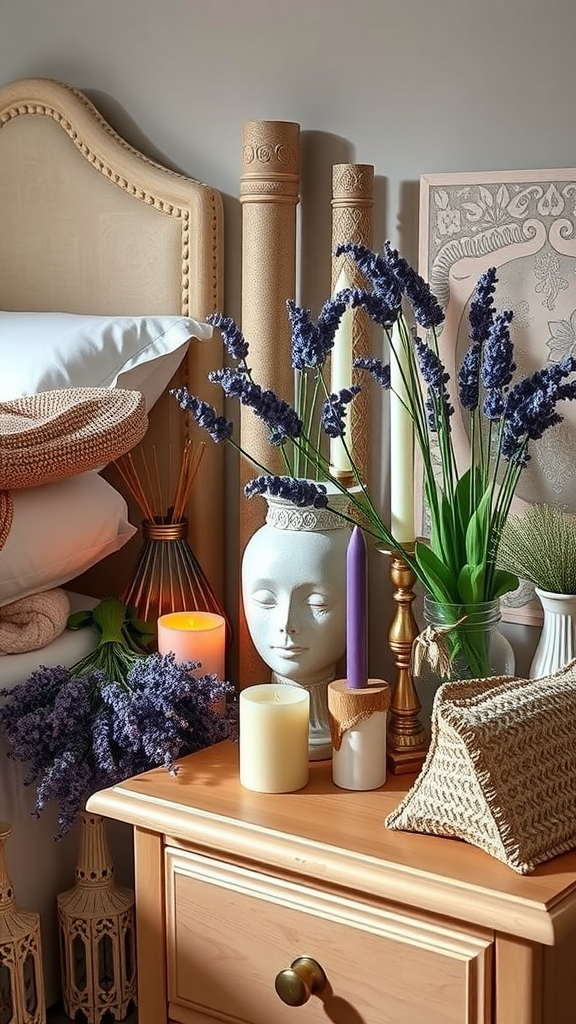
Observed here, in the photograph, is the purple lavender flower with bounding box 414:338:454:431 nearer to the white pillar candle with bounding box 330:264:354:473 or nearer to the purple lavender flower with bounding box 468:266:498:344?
the purple lavender flower with bounding box 468:266:498:344

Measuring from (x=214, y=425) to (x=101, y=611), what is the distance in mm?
467

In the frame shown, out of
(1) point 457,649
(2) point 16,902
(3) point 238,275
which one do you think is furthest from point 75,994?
(3) point 238,275

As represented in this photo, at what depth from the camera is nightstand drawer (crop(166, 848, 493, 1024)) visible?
1159mm

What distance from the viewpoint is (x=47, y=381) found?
1734mm

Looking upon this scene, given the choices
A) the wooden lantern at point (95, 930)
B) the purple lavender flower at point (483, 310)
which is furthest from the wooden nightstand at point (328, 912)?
the purple lavender flower at point (483, 310)

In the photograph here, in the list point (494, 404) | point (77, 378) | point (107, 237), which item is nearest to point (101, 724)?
point (77, 378)

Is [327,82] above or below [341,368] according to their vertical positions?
above

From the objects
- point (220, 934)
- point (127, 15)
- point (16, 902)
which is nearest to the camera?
point (220, 934)

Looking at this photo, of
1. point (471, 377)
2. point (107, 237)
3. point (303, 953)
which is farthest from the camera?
point (107, 237)

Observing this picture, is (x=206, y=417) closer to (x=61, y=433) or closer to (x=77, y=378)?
(x=61, y=433)

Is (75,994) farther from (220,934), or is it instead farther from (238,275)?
(238,275)

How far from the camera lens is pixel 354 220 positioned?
1604mm

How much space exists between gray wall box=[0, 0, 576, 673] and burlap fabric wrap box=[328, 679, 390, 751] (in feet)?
1.00

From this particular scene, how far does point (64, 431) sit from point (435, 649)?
537 millimetres
